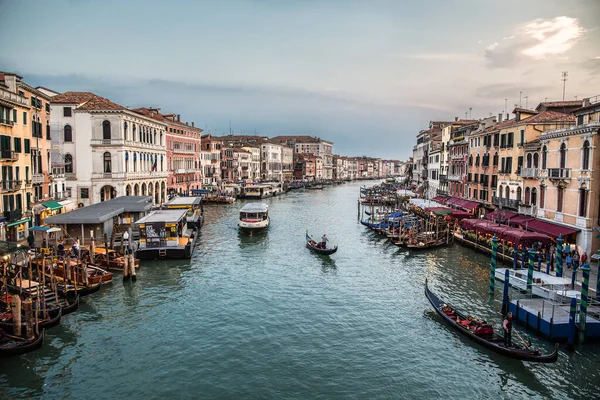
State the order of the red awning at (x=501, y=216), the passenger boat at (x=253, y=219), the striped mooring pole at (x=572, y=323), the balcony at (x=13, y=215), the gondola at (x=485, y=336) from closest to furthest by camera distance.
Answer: the gondola at (x=485, y=336) < the striped mooring pole at (x=572, y=323) < the balcony at (x=13, y=215) < the red awning at (x=501, y=216) < the passenger boat at (x=253, y=219)

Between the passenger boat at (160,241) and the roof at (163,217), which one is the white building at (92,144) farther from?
the passenger boat at (160,241)

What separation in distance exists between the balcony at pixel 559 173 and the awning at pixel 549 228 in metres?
2.68

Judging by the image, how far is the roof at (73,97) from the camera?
37.7 meters

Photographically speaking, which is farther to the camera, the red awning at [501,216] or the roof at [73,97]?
the roof at [73,97]

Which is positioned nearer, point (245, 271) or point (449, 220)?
point (245, 271)

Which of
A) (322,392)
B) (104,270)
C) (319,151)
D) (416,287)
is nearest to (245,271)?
(104,270)

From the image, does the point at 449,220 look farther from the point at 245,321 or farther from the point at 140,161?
the point at 140,161

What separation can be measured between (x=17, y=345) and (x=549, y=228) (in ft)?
82.6

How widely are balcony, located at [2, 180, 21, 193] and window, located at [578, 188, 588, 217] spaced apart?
29.3 m

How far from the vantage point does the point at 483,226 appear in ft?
91.3

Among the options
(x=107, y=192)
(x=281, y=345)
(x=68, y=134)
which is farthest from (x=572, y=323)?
(x=68, y=134)

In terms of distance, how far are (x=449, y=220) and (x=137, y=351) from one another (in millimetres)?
28080

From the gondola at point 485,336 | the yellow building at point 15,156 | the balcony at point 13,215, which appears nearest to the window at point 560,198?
the gondola at point 485,336

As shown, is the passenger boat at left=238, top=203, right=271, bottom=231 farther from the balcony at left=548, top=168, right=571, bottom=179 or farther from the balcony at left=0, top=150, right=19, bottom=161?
the balcony at left=548, top=168, right=571, bottom=179
